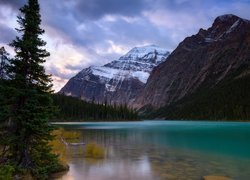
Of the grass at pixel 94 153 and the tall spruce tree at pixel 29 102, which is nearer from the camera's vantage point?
the tall spruce tree at pixel 29 102

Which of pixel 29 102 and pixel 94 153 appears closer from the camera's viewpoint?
pixel 29 102

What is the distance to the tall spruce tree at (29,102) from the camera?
2084cm

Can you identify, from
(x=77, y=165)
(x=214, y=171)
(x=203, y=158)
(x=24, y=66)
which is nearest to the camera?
(x=24, y=66)

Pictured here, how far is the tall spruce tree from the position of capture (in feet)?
68.4

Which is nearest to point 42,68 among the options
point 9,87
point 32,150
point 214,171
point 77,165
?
point 9,87

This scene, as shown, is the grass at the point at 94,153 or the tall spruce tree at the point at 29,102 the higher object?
the tall spruce tree at the point at 29,102

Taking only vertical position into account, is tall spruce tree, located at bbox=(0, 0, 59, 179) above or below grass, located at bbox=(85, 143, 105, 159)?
above

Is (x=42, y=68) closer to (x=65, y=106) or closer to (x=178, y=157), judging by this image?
(x=178, y=157)

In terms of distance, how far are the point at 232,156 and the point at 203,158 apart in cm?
396

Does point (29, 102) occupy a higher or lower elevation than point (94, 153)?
higher

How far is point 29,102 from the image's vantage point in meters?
21.4

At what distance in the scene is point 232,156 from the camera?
115 ft

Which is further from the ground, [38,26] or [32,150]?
[38,26]

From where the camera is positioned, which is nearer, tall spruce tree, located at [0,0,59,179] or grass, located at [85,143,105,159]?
tall spruce tree, located at [0,0,59,179]
